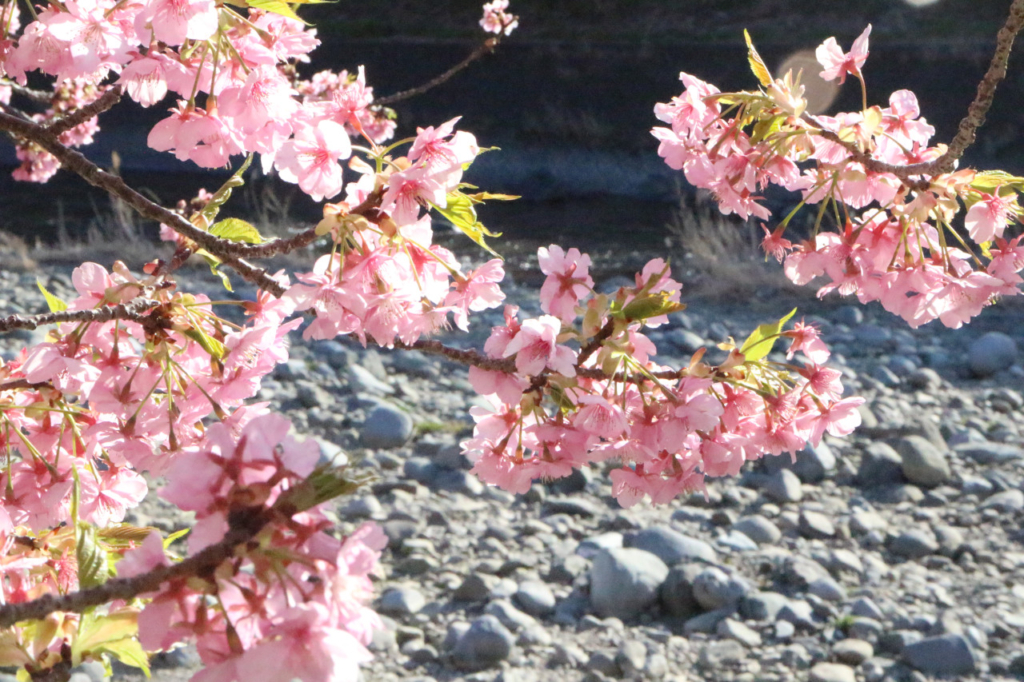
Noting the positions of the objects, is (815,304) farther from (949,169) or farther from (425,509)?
(949,169)

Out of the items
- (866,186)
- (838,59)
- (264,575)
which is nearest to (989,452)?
(838,59)

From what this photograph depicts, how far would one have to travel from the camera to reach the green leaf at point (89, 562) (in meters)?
0.63

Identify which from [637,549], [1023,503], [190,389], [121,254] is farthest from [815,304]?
[190,389]

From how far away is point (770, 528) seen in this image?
3.02m

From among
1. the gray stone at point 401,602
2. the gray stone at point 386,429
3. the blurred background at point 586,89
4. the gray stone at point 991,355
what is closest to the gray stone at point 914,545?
the gray stone at point 401,602

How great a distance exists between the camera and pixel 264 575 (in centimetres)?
51

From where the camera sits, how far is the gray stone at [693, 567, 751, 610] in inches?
103

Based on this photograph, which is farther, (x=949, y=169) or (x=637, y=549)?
(x=637, y=549)

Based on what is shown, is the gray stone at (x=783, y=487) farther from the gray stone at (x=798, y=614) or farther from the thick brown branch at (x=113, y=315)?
the thick brown branch at (x=113, y=315)

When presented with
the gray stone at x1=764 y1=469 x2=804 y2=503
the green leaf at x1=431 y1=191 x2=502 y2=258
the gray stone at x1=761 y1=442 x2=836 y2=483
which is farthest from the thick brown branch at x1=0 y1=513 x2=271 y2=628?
the gray stone at x1=761 y1=442 x2=836 y2=483

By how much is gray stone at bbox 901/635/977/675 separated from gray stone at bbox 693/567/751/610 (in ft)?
1.40

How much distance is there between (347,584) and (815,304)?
200 inches

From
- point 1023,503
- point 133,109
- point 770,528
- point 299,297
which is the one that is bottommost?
point 299,297

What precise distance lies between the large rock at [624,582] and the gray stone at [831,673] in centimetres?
45
